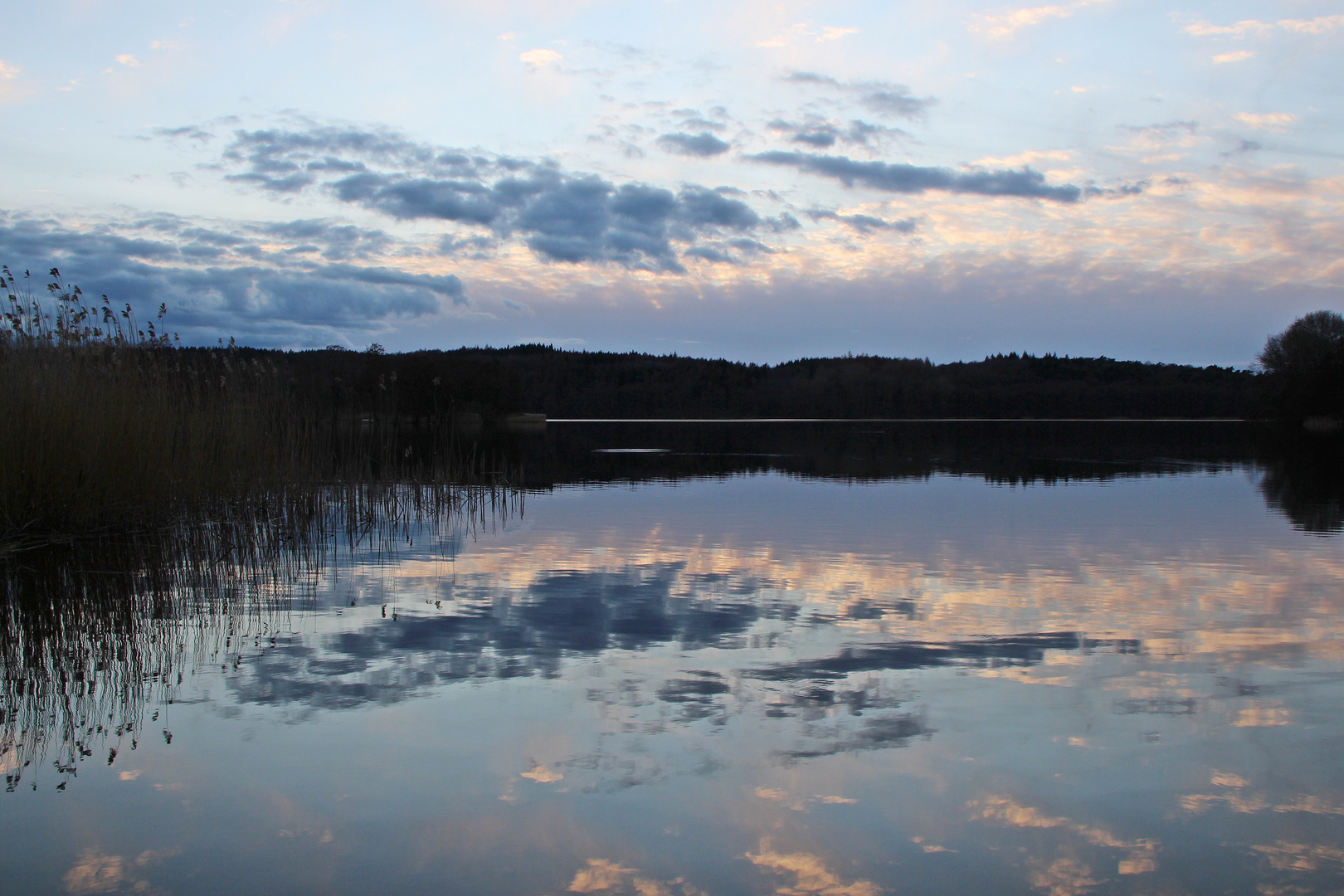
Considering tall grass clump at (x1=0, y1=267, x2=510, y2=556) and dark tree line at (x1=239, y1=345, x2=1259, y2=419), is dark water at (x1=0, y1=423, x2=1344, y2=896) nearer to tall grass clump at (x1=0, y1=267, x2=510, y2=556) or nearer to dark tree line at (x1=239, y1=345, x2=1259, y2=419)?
tall grass clump at (x1=0, y1=267, x2=510, y2=556)

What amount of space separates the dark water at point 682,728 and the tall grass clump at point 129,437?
96cm

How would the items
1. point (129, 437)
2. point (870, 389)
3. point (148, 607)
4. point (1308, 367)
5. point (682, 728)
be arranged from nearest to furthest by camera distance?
1. point (682, 728)
2. point (148, 607)
3. point (129, 437)
4. point (1308, 367)
5. point (870, 389)

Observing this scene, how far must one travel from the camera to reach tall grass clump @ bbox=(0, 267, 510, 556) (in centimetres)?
858

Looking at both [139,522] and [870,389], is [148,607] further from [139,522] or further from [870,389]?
[870,389]

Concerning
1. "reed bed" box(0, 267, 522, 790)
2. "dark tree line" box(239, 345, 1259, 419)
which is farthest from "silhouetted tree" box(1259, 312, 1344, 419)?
"reed bed" box(0, 267, 522, 790)

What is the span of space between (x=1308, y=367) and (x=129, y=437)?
6799cm

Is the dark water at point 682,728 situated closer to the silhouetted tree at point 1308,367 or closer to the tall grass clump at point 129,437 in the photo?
the tall grass clump at point 129,437

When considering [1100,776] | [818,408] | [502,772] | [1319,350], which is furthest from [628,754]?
[818,408]

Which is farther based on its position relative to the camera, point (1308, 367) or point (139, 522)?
point (1308, 367)

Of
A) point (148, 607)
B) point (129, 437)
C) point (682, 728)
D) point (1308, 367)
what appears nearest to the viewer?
point (682, 728)

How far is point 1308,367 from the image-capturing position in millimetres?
59375

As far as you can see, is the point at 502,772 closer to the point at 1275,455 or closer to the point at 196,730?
the point at 196,730

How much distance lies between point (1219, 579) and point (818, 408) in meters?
118

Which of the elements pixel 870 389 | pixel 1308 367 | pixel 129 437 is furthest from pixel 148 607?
pixel 870 389
